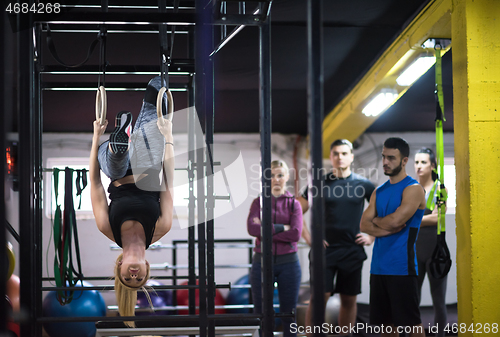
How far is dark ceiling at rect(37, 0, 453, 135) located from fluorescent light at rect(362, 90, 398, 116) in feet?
1.07

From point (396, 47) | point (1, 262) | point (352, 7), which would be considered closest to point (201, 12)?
point (1, 262)

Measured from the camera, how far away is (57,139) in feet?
20.2

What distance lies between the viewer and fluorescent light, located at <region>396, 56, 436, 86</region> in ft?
11.4

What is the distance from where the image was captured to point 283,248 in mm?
3115

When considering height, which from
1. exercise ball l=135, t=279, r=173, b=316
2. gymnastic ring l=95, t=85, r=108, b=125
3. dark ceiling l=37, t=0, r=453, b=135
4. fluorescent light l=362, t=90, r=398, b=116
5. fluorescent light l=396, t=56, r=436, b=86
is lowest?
exercise ball l=135, t=279, r=173, b=316

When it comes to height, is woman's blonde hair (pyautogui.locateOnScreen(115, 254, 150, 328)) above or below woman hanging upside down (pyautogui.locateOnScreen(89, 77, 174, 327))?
below

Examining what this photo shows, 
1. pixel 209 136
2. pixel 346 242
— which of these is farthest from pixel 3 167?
pixel 346 242

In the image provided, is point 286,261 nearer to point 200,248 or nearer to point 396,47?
point 200,248

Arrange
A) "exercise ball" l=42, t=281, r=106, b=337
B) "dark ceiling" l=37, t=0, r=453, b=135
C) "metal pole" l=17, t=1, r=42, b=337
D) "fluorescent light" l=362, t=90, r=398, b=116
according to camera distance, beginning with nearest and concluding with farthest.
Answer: "metal pole" l=17, t=1, r=42, b=337 < "dark ceiling" l=37, t=0, r=453, b=135 < "exercise ball" l=42, t=281, r=106, b=337 < "fluorescent light" l=362, t=90, r=398, b=116

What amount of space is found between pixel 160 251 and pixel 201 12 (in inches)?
198

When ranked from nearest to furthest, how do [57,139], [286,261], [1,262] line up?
[1,262]
[286,261]
[57,139]

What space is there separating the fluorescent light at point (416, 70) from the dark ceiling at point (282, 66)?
0.31 meters

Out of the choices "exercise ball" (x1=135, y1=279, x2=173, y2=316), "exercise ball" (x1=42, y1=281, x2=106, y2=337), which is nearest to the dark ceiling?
"exercise ball" (x1=42, y1=281, x2=106, y2=337)

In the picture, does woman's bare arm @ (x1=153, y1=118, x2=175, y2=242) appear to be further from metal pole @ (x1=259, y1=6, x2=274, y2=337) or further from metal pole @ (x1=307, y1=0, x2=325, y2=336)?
metal pole @ (x1=307, y1=0, x2=325, y2=336)
